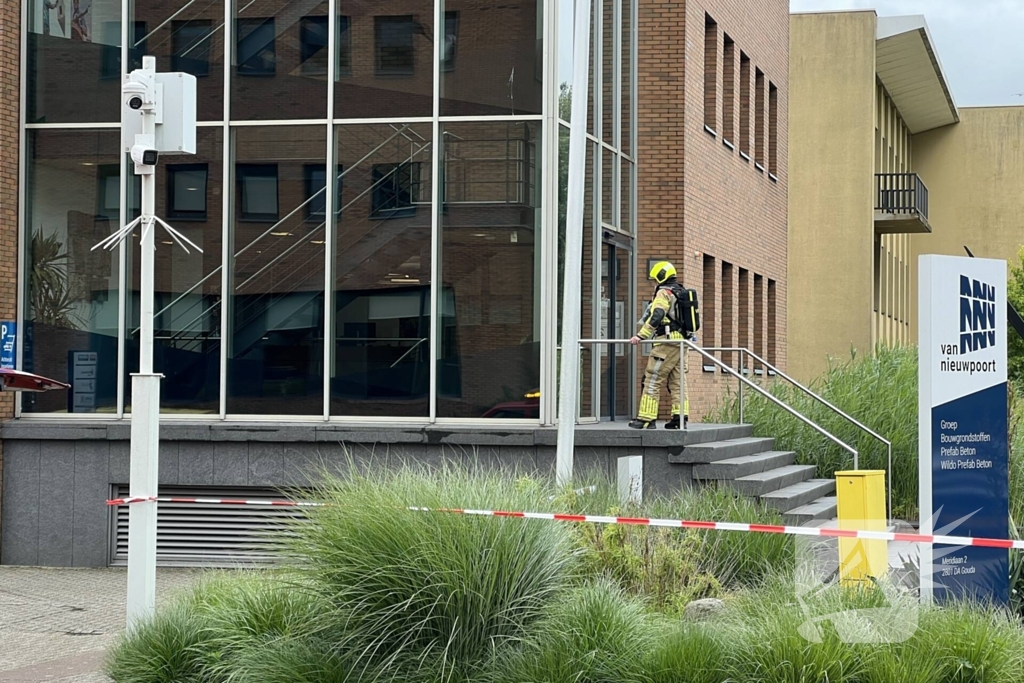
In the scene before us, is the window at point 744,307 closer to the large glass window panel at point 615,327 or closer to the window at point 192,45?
the large glass window panel at point 615,327

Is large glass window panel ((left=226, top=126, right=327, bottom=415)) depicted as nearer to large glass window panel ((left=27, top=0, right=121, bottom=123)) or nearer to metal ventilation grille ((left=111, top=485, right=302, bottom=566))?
metal ventilation grille ((left=111, top=485, right=302, bottom=566))

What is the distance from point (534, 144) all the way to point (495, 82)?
31.7 inches

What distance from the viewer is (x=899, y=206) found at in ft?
138

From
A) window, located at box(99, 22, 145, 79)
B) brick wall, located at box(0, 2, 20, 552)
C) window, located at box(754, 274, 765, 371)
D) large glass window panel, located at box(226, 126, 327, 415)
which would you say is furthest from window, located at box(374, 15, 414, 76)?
window, located at box(754, 274, 765, 371)

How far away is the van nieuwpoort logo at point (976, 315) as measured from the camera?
9508 mm

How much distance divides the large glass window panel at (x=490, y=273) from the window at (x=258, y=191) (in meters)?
1.91

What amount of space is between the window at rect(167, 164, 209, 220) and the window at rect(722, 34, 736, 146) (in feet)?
33.7

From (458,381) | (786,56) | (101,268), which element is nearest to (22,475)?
(101,268)

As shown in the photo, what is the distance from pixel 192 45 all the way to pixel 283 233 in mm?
2404

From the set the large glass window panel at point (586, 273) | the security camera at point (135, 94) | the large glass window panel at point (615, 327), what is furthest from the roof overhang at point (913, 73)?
the security camera at point (135, 94)

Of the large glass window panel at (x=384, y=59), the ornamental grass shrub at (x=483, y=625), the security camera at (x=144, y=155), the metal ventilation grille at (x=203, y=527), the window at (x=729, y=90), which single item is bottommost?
the metal ventilation grille at (x=203, y=527)

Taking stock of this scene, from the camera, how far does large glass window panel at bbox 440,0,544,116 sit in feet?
Result: 50.4

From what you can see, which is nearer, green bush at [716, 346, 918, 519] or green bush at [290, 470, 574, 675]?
green bush at [290, 470, 574, 675]

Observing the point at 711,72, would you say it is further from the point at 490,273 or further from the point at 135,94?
the point at 135,94
